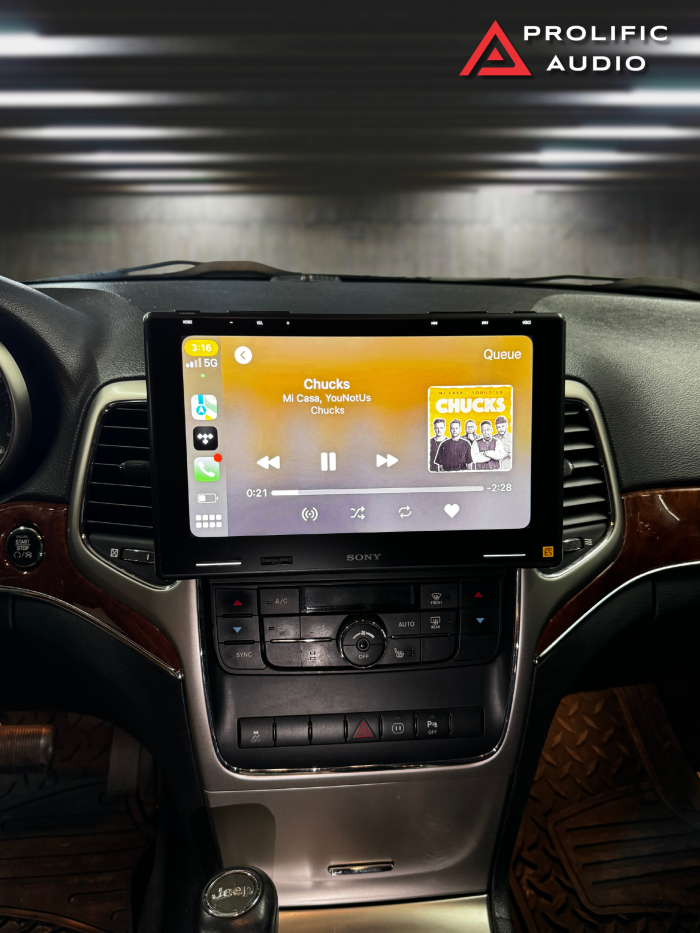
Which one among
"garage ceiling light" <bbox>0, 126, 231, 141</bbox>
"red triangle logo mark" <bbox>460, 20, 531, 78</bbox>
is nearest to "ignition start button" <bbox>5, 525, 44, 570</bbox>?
"red triangle logo mark" <bbox>460, 20, 531, 78</bbox>

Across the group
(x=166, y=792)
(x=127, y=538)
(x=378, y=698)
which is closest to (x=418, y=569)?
(x=378, y=698)

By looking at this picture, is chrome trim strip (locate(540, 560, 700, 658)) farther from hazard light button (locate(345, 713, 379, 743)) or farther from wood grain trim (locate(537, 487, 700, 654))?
hazard light button (locate(345, 713, 379, 743))

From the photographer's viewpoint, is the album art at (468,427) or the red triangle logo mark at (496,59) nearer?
the album art at (468,427)

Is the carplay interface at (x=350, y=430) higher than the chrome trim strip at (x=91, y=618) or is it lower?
higher

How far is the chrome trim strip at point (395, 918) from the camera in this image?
90 cm

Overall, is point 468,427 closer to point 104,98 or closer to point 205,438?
point 205,438

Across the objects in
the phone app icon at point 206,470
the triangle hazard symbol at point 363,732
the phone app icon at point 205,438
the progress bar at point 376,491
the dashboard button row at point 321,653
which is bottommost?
the triangle hazard symbol at point 363,732

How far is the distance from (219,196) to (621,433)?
5.81 metres

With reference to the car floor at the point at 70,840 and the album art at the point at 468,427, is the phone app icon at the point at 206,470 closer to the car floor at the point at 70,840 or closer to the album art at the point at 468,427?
the album art at the point at 468,427

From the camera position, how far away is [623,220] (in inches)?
253

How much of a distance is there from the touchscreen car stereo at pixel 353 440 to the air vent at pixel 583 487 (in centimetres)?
16

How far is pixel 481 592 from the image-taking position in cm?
90

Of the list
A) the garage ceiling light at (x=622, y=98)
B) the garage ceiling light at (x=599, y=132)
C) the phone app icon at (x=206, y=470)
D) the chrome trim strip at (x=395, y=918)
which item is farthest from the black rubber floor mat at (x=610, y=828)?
the garage ceiling light at (x=599, y=132)

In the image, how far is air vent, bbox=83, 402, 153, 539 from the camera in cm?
86
